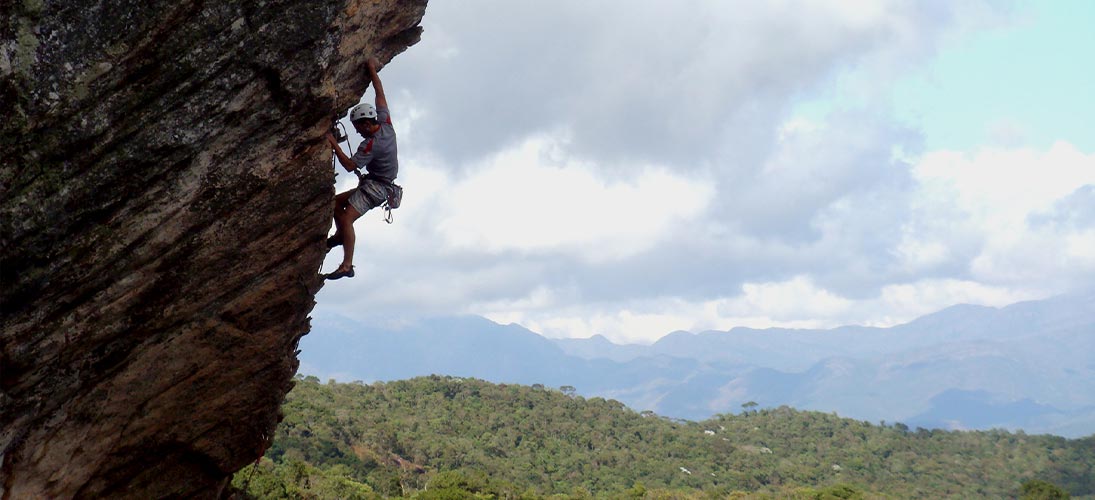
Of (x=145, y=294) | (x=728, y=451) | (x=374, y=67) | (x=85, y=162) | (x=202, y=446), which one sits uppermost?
(x=728, y=451)

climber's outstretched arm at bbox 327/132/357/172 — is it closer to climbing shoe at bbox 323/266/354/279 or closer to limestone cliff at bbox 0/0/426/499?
limestone cliff at bbox 0/0/426/499

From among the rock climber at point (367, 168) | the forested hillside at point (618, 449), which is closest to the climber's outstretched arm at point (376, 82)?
the rock climber at point (367, 168)

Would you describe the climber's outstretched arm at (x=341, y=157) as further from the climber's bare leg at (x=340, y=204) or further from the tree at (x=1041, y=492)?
the tree at (x=1041, y=492)

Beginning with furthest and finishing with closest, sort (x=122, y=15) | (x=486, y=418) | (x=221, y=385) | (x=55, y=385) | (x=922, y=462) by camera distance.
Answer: (x=922, y=462), (x=486, y=418), (x=221, y=385), (x=55, y=385), (x=122, y=15)

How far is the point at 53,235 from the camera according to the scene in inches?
310

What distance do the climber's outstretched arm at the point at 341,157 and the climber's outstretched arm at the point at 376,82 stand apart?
90 cm

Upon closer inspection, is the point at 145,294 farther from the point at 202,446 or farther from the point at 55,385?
the point at 202,446

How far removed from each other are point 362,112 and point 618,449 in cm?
10414

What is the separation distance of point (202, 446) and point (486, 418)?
10368 centimetres

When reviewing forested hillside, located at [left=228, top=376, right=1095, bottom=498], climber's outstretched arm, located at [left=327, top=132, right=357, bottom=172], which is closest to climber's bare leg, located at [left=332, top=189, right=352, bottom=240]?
climber's outstretched arm, located at [left=327, top=132, right=357, bottom=172]

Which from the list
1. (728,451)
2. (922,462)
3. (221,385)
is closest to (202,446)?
(221,385)

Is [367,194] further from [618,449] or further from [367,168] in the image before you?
[618,449]

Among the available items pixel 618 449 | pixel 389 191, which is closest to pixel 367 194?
Answer: pixel 389 191

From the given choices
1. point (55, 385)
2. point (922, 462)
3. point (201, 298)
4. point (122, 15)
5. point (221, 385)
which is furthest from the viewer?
point (922, 462)
